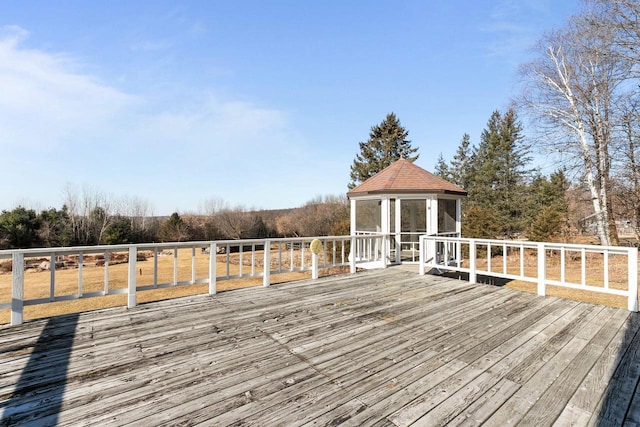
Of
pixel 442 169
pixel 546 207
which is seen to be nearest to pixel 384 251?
pixel 546 207

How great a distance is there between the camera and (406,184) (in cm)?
745

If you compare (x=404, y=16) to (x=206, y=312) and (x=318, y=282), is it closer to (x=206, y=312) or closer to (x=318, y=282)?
(x=318, y=282)

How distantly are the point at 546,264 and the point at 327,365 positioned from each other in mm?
11039

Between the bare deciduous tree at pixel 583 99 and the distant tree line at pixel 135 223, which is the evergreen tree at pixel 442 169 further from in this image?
the bare deciduous tree at pixel 583 99

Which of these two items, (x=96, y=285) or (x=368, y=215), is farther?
(x=96, y=285)

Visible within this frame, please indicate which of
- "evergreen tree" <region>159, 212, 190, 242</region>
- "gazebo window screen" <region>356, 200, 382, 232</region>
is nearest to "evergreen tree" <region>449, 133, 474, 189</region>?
"gazebo window screen" <region>356, 200, 382, 232</region>

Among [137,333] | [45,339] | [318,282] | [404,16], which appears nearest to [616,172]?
[404,16]

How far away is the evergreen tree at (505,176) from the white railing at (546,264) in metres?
5.57

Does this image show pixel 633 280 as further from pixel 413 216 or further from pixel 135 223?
pixel 135 223

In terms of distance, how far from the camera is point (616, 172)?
9.62 metres

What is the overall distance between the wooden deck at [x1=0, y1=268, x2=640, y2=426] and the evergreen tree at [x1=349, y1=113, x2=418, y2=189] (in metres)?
18.9

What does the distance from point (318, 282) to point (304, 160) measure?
13.1 metres

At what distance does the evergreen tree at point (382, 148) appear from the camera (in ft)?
72.0

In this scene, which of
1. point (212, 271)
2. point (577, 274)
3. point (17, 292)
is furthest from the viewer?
point (577, 274)
